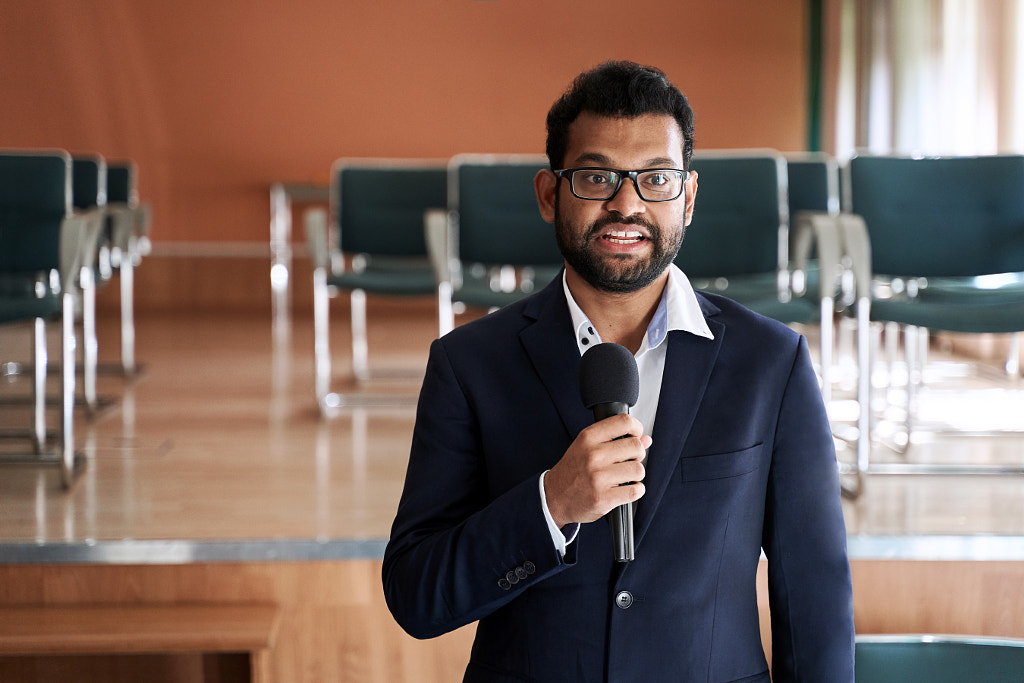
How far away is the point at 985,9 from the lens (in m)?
5.33

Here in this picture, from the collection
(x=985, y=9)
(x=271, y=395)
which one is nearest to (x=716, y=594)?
(x=271, y=395)

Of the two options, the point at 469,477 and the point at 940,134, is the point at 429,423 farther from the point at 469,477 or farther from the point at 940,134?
the point at 940,134

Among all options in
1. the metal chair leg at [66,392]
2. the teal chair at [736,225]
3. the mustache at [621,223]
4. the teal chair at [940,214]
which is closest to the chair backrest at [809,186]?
the teal chair at [736,225]

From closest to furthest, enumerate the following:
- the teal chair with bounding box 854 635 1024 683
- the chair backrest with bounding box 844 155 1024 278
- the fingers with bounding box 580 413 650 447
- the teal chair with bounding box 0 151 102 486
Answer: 1. the fingers with bounding box 580 413 650 447
2. the teal chair with bounding box 854 635 1024 683
3. the teal chair with bounding box 0 151 102 486
4. the chair backrest with bounding box 844 155 1024 278

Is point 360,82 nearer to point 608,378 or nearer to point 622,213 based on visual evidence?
point 622,213

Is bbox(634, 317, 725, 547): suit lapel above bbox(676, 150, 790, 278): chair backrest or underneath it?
underneath

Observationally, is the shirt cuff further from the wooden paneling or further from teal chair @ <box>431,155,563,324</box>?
teal chair @ <box>431,155,563,324</box>

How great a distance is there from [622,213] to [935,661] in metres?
0.91

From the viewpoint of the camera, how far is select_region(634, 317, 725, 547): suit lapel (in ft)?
3.62

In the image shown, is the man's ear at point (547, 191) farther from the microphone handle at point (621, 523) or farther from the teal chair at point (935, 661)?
the teal chair at point (935, 661)

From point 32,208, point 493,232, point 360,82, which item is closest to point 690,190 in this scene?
point 493,232

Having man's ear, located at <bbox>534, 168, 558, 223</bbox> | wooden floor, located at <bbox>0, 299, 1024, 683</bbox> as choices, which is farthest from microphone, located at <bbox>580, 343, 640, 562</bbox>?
wooden floor, located at <bbox>0, 299, 1024, 683</bbox>

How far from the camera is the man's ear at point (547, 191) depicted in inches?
45.9

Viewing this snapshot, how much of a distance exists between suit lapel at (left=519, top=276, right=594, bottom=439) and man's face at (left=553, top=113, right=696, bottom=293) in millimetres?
84
